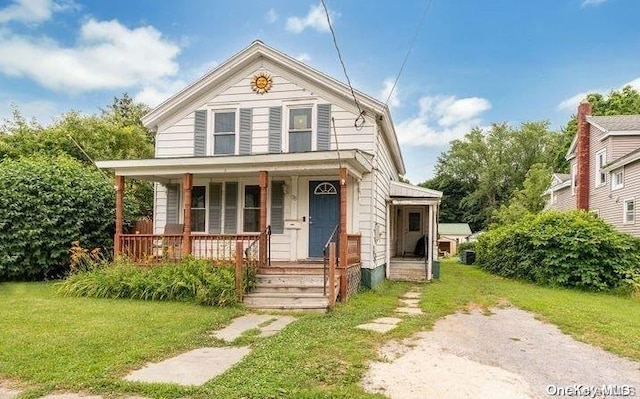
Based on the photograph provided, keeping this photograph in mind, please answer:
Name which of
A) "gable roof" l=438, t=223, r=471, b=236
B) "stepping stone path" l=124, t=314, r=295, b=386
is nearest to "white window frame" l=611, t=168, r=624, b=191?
"stepping stone path" l=124, t=314, r=295, b=386

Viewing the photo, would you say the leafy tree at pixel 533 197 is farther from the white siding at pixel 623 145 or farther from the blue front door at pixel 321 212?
the blue front door at pixel 321 212

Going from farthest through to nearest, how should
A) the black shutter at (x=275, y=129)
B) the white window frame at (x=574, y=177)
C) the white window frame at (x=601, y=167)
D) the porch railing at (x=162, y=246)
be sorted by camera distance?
the white window frame at (x=574, y=177)
the white window frame at (x=601, y=167)
the black shutter at (x=275, y=129)
the porch railing at (x=162, y=246)

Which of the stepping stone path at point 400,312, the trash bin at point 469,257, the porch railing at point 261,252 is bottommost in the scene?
the trash bin at point 469,257

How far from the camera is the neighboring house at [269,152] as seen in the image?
11289mm

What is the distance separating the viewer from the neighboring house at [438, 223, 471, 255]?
141ft

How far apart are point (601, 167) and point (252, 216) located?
16982mm

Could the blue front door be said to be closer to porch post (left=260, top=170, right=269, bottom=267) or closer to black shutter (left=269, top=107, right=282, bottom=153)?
black shutter (left=269, top=107, right=282, bottom=153)

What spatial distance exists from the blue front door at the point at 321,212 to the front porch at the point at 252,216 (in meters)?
0.03

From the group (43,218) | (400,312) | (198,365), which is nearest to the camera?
(198,365)

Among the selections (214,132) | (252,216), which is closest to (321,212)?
(252,216)

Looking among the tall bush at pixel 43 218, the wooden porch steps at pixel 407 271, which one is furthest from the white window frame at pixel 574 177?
the tall bush at pixel 43 218

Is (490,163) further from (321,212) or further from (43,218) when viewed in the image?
(43,218)

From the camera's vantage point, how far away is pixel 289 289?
9250mm

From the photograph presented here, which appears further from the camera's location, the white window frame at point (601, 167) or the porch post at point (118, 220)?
the white window frame at point (601, 167)
